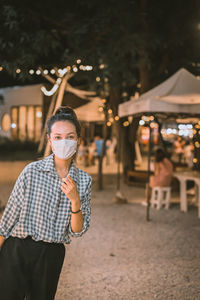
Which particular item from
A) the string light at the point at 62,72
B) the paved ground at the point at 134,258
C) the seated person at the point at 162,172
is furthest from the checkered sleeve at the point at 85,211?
the string light at the point at 62,72

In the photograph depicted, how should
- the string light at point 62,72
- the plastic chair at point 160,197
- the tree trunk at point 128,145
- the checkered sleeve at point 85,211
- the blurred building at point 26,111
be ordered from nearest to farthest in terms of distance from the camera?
the checkered sleeve at point 85,211
the plastic chair at point 160,197
the tree trunk at point 128,145
the string light at point 62,72
the blurred building at point 26,111

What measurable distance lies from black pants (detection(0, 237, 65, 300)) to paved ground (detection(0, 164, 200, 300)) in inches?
75.9

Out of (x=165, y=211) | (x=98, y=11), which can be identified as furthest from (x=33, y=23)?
(x=165, y=211)

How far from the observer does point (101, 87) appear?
13398mm

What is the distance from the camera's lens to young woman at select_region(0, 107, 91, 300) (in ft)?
8.03

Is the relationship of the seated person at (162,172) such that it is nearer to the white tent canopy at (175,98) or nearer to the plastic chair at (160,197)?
the plastic chair at (160,197)

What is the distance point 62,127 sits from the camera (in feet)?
8.25

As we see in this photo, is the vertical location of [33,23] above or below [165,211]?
above

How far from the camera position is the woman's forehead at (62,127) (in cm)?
251

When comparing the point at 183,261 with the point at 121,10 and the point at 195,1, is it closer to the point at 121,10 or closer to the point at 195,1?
the point at 121,10

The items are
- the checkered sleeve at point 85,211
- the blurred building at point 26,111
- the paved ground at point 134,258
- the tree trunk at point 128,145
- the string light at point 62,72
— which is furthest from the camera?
the blurred building at point 26,111

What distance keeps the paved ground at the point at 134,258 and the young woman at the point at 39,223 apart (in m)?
1.97

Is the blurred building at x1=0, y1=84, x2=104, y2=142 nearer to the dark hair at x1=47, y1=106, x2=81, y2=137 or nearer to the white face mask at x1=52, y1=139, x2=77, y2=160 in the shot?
the dark hair at x1=47, y1=106, x2=81, y2=137

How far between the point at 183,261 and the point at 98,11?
8213mm
